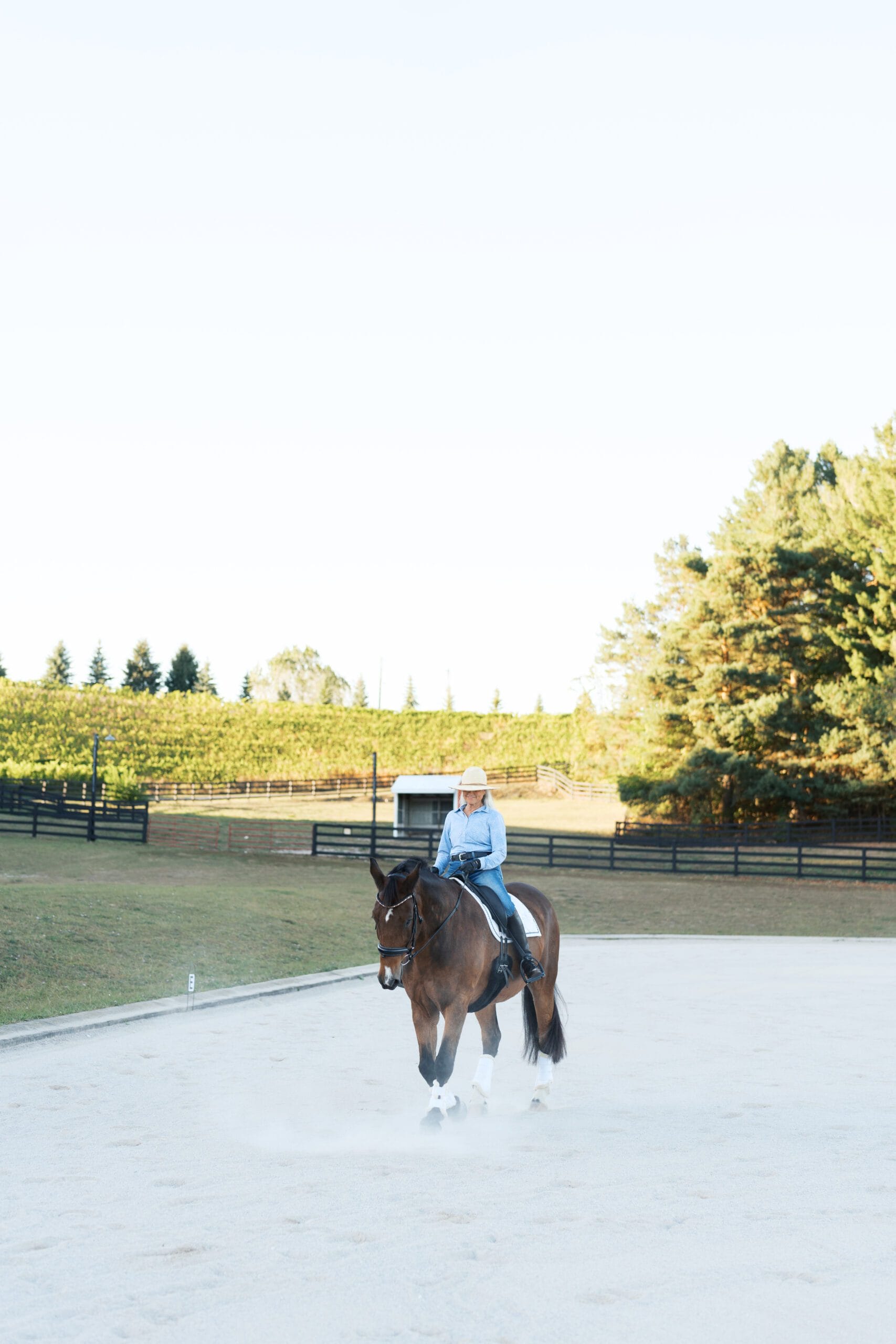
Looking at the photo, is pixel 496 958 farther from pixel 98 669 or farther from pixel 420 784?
pixel 98 669

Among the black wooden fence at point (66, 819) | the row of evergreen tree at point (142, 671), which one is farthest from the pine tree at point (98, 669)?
the black wooden fence at point (66, 819)

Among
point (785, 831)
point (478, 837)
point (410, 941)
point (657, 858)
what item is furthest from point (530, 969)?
point (785, 831)

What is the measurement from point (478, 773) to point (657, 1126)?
2.79 metres

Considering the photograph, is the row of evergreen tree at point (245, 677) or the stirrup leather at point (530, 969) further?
the row of evergreen tree at point (245, 677)

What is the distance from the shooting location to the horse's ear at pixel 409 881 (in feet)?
24.9

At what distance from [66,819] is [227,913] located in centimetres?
2885

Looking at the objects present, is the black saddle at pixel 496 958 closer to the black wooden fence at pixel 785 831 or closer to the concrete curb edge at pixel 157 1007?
the concrete curb edge at pixel 157 1007

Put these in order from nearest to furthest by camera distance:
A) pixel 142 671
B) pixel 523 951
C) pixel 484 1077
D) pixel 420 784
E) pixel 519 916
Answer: pixel 484 1077 < pixel 523 951 < pixel 519 916 < pixel 420 784 < pixel 142 671

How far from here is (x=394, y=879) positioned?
7531mm

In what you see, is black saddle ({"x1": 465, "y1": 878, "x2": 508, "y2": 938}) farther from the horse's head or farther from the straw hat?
the horse's head

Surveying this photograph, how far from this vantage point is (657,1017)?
12602 mm

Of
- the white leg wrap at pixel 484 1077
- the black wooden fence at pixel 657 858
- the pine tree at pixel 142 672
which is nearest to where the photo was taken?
the white leg wrap at pixel 484 1077

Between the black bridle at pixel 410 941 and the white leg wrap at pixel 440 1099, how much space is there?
33.7 inches

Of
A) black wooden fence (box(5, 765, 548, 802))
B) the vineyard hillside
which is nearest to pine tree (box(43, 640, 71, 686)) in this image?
the vineyard hillside
